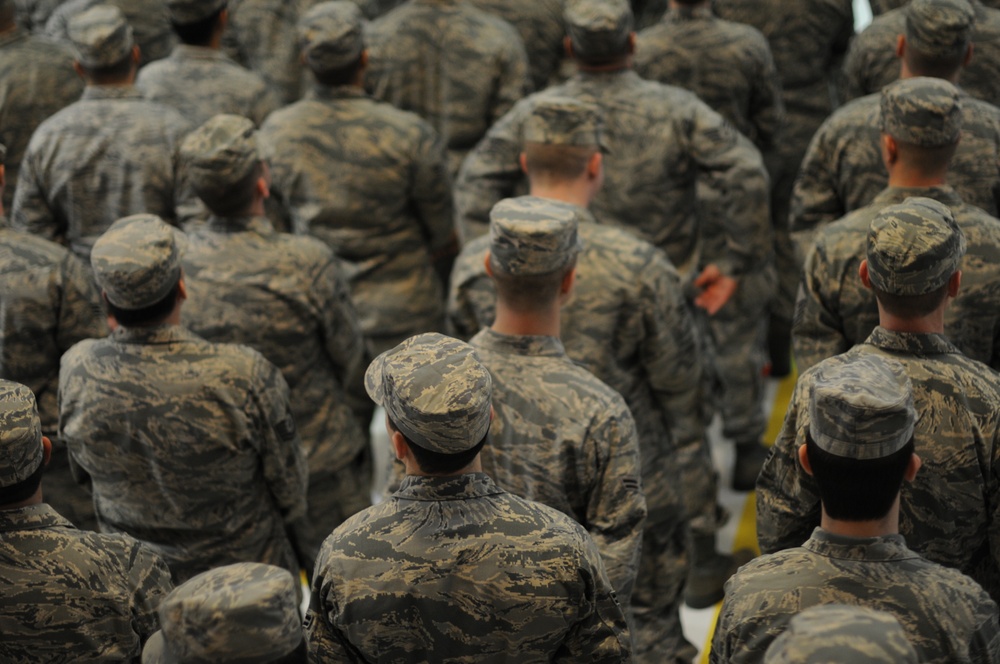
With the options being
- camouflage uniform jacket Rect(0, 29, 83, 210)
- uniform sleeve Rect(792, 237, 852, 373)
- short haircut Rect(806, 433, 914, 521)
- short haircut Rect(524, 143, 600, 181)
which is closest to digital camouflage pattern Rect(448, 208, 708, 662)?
short haircut Rect(524, 143, 600, 181)

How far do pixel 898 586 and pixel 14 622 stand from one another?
1.63 meters

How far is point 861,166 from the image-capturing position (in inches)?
155

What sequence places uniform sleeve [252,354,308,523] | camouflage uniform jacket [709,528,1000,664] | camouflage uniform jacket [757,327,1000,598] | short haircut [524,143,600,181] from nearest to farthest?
camouflage uniform jacket [709,528,1000,664], camouflage uniform jacket [757,327,1000,598], uniform sleeve [252,354,308,523], short haircut [524,143,600,181]

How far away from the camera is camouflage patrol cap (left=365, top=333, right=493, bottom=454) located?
83.4 inches

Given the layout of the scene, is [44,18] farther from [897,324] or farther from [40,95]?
[897,324]

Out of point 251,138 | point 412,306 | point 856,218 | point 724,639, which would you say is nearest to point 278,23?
point 412,306

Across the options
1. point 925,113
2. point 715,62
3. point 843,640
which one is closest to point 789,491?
point 843,640

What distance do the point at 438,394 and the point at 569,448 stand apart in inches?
23.1

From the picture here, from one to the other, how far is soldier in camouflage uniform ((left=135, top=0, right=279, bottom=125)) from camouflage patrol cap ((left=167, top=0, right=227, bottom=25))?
0.04 metres

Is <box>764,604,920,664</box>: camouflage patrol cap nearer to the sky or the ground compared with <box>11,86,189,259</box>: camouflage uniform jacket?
nearer to the sky

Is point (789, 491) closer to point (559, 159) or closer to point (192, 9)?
point (559, 159)

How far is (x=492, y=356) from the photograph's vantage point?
2.73m

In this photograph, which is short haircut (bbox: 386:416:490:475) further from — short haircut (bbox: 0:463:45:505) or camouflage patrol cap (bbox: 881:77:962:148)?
camouflage patrol cap (bbox: 881:77:962:148)

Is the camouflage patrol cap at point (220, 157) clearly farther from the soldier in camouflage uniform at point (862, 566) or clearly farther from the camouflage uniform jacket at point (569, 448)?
the soldier in camouflage uniform at point (862, 566)
